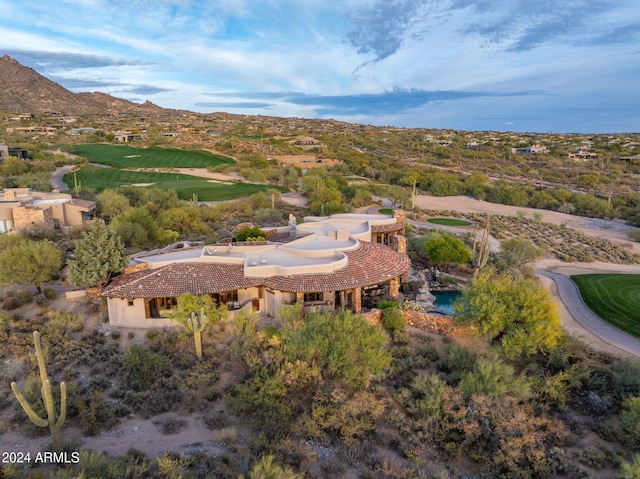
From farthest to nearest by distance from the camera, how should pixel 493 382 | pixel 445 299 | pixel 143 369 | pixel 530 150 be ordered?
1. pixel 530 150
2. pixel 445 299
3. pixel 143 369
4. pixel 493 382

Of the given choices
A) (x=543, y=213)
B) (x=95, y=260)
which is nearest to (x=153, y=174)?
(x=95, y=260)

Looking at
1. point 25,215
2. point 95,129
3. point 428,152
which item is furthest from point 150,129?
point 25,215

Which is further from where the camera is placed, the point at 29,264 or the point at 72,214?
the point at 72,214

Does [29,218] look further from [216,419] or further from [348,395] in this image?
[348,395]

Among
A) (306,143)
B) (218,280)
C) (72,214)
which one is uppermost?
(306,143)

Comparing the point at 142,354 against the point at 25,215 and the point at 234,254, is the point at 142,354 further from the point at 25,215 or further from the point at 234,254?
the point at 25,215

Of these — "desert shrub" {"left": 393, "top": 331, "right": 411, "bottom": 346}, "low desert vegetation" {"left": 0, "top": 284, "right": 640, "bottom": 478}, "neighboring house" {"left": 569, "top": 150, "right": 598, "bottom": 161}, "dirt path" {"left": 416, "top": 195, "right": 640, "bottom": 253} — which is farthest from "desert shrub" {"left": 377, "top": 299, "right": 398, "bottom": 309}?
"neighboring house" {"left": 569, "top": 150, "right": 598, "bottom": 161}

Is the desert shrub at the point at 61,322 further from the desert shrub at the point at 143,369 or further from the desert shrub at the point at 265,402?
the desert shrub at the point at 265,402
